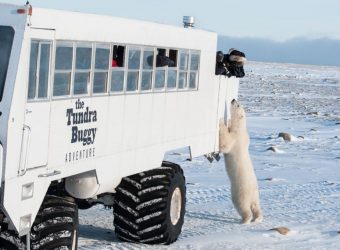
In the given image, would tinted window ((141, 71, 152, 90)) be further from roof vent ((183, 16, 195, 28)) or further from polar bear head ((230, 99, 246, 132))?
polar bear head ((230, 99, 246, 132))

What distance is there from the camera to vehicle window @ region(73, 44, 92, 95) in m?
8.00

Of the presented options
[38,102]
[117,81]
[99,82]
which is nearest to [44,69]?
[38,102]

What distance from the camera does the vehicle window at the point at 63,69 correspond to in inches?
298

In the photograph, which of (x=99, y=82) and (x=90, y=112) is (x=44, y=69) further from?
(x=99, y=82)

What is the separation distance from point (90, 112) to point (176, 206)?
2.76 m

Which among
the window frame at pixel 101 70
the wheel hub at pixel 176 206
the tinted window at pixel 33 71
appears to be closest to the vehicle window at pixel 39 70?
the tinted window at pixel 33 71

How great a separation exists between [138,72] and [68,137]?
1.93m

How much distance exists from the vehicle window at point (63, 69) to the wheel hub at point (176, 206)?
2.99 meters

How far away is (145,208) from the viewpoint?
9844 mm

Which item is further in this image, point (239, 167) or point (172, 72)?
point (239, 167)

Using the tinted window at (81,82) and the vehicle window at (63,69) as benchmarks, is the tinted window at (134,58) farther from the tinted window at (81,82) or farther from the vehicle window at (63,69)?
the vehicle window at (63,69)

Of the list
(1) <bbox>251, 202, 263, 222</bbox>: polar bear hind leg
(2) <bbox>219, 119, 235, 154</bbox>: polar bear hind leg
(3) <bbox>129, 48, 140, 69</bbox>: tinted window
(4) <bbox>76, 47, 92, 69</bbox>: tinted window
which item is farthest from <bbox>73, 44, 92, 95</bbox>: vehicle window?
(1) <bbox>251, 202, 263, 222</bbox>: polar bear hind leg

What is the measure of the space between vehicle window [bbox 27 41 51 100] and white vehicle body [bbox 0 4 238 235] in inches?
0.5

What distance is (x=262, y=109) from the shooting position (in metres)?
35.8
